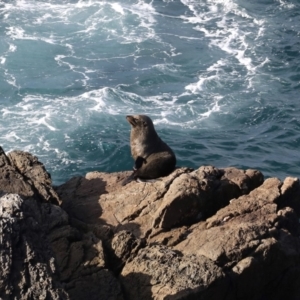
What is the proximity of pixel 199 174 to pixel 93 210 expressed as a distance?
7.12ft

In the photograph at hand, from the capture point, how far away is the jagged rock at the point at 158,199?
1283 centimetres

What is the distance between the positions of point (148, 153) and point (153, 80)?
16.3 metres

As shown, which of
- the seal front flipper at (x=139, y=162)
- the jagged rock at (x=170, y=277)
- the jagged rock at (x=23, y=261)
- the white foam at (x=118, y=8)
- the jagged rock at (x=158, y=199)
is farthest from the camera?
the white foam at (x=118, y=8)

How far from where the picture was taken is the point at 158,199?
13453mm

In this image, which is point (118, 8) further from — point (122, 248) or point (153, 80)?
point (122, 248)

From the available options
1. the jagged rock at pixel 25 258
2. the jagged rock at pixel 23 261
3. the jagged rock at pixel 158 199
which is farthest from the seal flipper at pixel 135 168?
the jagged rock at pixel 23 261

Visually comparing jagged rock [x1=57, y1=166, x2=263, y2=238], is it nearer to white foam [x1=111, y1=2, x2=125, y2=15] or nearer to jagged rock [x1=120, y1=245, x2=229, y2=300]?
jagged rock [x1=120, y1=245, x2=229, y2=300]

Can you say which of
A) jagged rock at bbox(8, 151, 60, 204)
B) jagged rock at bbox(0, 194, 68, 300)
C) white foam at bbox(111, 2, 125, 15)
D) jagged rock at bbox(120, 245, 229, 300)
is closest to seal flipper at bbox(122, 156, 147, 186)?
jagged rock at bbox(8, 151, 60, 204)

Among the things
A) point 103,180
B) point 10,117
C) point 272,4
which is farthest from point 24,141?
point 272,4

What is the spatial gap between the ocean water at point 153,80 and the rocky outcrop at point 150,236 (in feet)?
30.7

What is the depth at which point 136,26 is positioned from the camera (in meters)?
38.4

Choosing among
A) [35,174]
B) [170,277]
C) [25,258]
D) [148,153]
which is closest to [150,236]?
[170,277]

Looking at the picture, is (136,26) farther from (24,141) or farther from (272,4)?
(24,141)

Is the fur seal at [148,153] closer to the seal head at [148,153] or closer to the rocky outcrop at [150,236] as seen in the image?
the seal head at [148,153]
